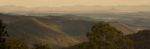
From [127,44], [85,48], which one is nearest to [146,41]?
[127,44]

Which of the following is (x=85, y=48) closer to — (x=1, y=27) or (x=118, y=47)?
(x=118, y=47)

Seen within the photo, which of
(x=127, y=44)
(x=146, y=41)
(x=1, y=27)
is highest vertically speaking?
(x=1, y=27)

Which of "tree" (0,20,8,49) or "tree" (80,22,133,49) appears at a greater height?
"tree" (0,20,8,49)

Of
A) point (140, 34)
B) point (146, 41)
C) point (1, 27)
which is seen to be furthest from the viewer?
point (140, 34)

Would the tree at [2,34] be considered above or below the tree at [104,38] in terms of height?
above

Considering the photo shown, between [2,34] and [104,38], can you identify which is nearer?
[2,34]

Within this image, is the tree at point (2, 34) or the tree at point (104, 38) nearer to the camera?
the tree at point (2, 34)

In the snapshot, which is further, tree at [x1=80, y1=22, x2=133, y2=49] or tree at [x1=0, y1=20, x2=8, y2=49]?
tree at [x1=80, y1=22, x2=133, y2=49]

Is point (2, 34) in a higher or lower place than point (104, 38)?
higher
